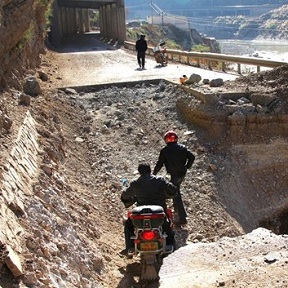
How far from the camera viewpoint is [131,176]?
10.0m

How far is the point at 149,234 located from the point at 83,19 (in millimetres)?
46728

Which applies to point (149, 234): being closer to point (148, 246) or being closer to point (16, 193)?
point (148, 246)

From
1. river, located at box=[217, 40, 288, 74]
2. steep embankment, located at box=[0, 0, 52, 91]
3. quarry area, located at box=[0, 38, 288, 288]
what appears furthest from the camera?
river, located at box=[217, 40, 288, 74]

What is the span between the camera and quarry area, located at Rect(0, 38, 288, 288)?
5.60 metres

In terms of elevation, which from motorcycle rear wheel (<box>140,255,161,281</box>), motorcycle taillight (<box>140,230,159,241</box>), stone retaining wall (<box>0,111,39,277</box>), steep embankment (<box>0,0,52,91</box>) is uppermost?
steep embankment (<box>0,0,52,91</box>)

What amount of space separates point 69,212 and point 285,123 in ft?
19.6

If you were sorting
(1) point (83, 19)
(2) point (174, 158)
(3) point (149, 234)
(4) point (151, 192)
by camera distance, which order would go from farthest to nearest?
(1) point (83, 19)
(2) point (174, 158)
(4) point (151, 192)
(3) point (149, 234)

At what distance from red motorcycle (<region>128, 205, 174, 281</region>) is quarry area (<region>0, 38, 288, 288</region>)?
0.80 feet

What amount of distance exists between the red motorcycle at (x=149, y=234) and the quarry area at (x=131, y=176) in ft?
0.80

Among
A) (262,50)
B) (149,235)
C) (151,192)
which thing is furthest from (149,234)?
(262,50)

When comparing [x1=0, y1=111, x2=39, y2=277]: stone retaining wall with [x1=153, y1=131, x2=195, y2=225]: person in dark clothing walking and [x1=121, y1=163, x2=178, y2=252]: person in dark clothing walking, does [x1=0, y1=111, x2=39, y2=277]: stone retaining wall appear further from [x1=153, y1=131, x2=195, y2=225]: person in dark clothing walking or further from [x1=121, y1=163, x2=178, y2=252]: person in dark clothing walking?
[x1=153, y1=131, x2=195, y2=225]: person in dark clothing walking

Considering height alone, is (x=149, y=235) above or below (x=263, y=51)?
above

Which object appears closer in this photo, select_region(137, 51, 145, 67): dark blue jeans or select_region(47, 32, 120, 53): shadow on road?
select_region(137, 51, 145, 67): dark blue jeans

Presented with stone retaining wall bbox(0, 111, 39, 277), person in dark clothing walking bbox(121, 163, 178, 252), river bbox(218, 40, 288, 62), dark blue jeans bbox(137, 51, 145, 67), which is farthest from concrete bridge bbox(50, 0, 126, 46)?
person in dark clothing walking bbox(121, 163, 178, 252)
